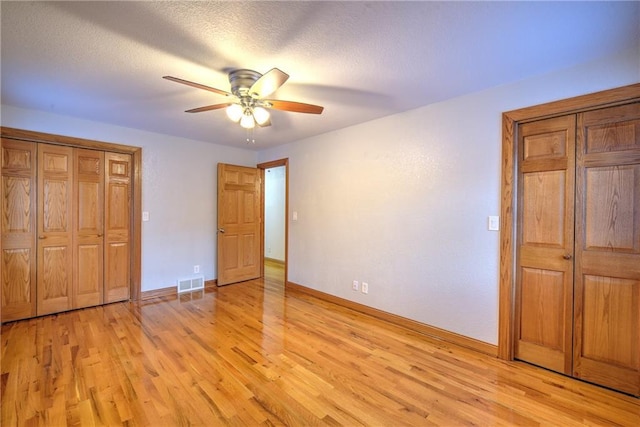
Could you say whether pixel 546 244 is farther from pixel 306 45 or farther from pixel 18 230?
pixel 18 230

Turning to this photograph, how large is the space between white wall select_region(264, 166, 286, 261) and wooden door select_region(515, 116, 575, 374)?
4.83 m

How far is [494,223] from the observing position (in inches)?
96.0

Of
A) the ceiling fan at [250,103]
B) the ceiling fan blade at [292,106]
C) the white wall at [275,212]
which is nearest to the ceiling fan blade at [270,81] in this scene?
the ceiling fan at [250,103]

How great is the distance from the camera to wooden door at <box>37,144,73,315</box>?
3.21 meters

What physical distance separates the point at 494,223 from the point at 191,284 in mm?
4104

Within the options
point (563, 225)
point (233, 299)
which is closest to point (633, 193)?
point (563, 225)

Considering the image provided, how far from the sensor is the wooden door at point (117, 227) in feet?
12.0

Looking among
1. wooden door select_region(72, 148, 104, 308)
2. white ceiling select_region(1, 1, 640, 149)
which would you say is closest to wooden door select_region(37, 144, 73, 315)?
wooden door select_region(72, 148, 104, 308)

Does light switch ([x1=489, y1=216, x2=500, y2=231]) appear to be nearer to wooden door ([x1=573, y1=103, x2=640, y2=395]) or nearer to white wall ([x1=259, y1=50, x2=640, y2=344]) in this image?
white wall ([x1=259, y1=50, x2=640, y2=344])

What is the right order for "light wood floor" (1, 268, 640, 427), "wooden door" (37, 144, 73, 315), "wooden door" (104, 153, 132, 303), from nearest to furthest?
"light wood floor" (1, 268, 640, 427)
"wooden door" (37, 144, 73, 315)
"wooden door" (104, 153, 132, 303)

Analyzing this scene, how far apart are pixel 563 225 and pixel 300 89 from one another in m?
2.43

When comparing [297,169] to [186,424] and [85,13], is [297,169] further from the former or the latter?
[186,424]

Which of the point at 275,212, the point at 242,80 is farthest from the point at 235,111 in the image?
the point at 275,212

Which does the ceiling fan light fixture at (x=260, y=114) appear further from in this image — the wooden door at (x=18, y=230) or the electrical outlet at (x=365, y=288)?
the wooden door at (x=18, y=230)
